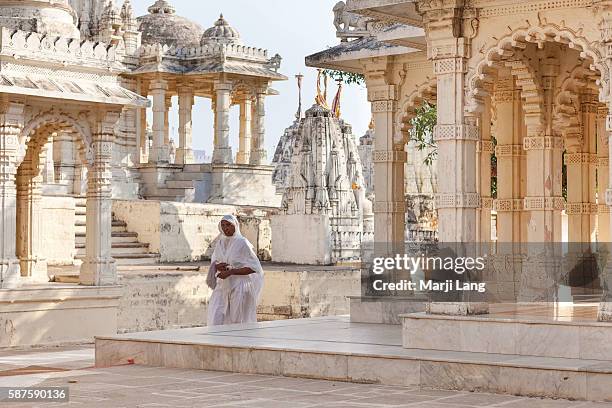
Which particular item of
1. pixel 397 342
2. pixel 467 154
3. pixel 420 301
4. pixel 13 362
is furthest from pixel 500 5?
pixel 13 362

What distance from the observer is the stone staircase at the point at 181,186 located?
29.5 metres

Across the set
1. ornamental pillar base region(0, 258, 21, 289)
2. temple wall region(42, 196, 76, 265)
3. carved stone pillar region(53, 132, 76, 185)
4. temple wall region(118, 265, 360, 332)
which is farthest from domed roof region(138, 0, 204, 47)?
ornamental pillar base region(0, 258, 21, 289)

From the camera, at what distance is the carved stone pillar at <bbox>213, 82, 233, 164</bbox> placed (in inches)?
1208

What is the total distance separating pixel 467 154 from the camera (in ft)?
36.7

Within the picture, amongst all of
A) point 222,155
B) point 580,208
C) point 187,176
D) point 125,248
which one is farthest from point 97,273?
point 222,155

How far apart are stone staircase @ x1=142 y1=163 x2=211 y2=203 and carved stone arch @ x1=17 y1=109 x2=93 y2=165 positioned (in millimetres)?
10849

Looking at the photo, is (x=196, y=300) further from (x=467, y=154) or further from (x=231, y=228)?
(x=467, y=154)

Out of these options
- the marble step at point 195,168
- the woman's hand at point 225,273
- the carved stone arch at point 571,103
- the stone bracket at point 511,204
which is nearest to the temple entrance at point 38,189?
the woman's hand at point 225,273

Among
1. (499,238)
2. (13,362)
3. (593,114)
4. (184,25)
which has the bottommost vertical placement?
(13,362)

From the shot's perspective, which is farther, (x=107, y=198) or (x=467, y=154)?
(x=107, y=198)

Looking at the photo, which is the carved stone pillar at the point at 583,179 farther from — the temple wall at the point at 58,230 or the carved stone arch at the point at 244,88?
the carved stone arch at the point at 244,88

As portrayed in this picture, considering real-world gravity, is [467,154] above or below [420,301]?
above

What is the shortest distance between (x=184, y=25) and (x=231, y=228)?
22483 mm

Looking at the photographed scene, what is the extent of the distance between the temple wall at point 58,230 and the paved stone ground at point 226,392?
35.7ft
